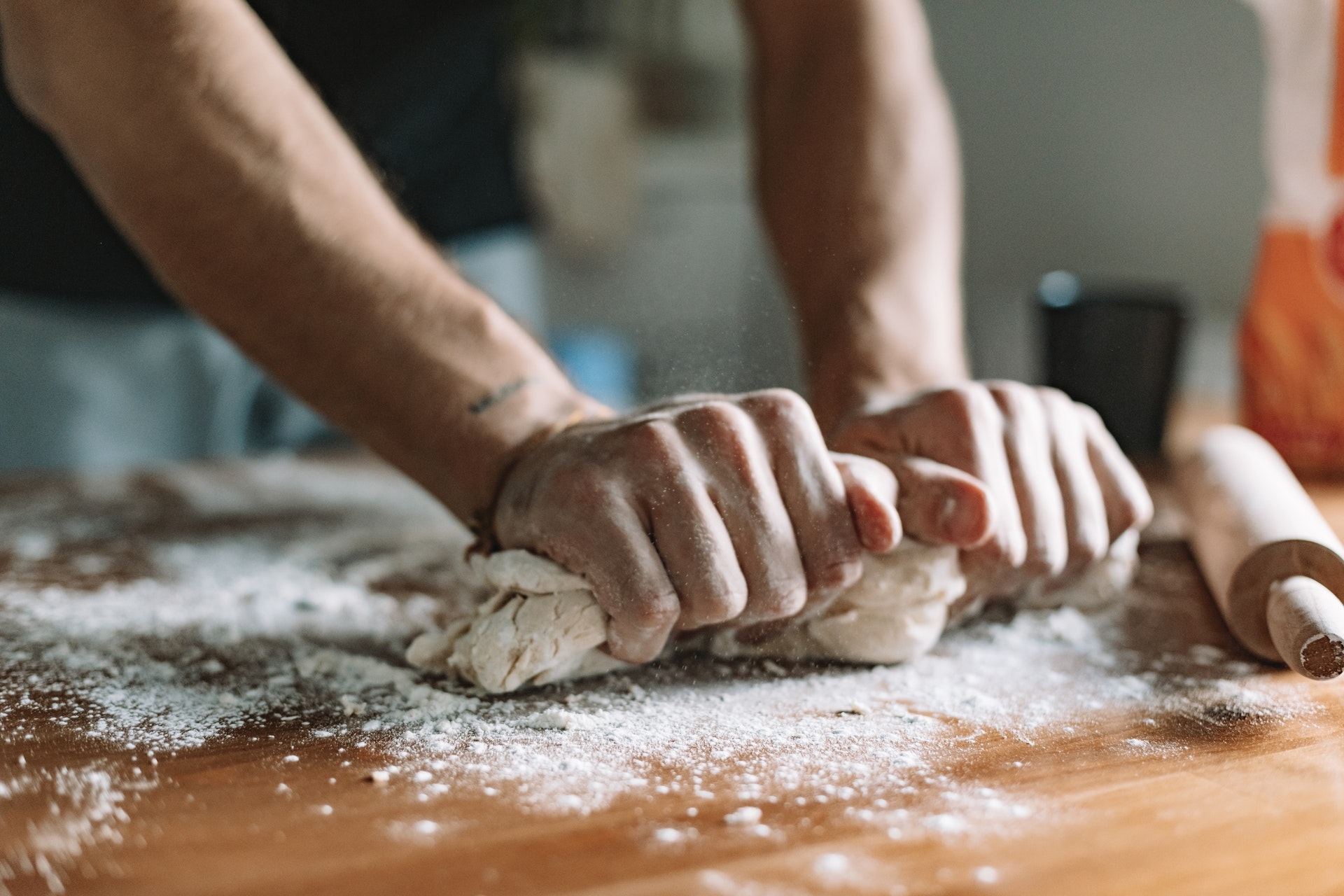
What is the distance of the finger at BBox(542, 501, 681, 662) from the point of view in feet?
1.80

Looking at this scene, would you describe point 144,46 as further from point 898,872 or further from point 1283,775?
point 1283,775

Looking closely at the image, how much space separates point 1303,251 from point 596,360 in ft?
3.14

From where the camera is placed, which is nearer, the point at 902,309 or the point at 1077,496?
the point at 1077,496

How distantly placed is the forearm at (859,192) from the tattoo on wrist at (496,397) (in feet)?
0.67

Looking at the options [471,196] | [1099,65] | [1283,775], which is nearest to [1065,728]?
[1283,775]

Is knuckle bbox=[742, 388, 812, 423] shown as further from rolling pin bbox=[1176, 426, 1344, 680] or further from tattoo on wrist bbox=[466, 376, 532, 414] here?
rolling pin bbox=[1176, 426, 1344, 680]

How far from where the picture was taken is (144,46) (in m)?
0.65

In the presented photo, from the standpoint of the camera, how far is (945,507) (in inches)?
24.2

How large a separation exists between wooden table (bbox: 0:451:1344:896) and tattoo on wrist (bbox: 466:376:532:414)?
0.19m

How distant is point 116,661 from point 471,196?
96 centimetres

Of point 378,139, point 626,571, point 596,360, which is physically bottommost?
point 596,360

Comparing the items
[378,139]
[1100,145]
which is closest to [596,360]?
[378,139]

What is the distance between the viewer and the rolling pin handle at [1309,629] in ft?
1.76

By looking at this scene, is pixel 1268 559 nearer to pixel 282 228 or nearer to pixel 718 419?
pixel 718 419
